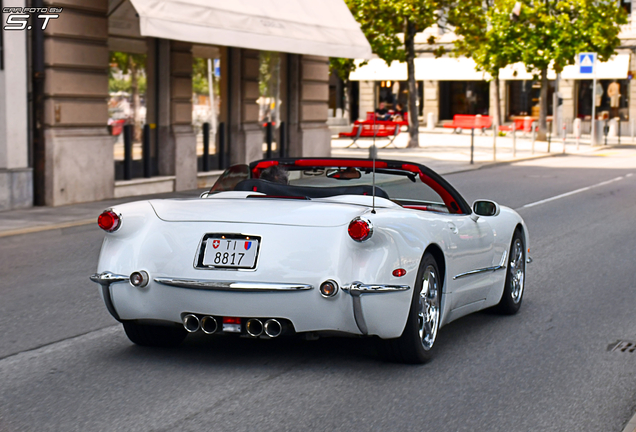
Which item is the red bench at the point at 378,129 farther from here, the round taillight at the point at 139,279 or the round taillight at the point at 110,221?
the round taillight at the point at 139,279

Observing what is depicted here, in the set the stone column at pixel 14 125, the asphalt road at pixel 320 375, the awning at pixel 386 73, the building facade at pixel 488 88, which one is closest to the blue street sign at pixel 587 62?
the building facade at pixel 488 88

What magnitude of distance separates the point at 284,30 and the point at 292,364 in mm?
15067

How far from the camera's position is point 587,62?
38844mm

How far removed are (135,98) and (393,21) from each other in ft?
61.5

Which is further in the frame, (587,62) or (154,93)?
(587,62)

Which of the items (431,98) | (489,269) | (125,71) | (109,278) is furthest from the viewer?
(431,98)

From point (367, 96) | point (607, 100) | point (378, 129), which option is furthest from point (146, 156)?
point (367, 96)

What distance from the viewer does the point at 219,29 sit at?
723 inches

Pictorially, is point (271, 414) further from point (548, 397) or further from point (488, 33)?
point (488, 33)

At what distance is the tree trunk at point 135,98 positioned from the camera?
62.9 feet

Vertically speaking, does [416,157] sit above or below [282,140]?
below

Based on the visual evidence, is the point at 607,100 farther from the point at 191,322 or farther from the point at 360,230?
the point at 191,322

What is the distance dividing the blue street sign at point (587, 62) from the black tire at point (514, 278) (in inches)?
1269

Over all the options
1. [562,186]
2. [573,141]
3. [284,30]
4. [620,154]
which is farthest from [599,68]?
[284,30]
